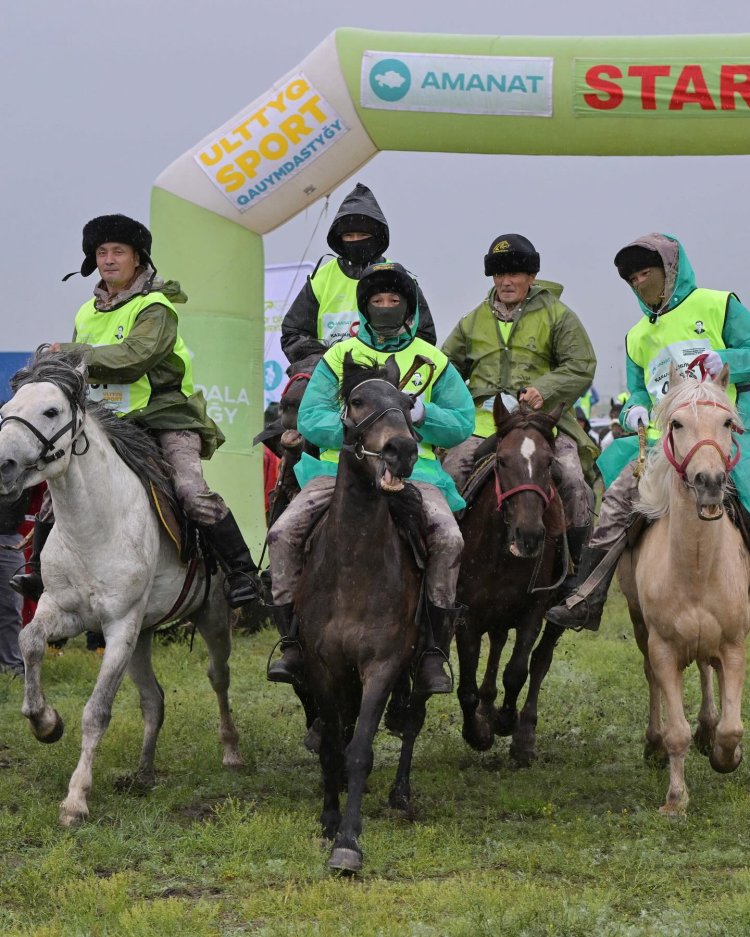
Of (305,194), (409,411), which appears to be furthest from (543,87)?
(409,411)

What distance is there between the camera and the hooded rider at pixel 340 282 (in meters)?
9.49

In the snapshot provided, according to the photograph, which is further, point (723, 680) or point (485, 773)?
point (485, 773)

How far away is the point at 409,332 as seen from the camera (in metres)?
7.94

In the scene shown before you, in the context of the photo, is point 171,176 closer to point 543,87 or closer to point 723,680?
point 543,87

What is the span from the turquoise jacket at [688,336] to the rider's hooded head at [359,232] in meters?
1.92

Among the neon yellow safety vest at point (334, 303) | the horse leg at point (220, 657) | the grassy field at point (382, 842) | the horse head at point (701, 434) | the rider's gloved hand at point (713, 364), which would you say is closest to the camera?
the grassy field at point (382, 842)

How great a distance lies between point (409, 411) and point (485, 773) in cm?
317

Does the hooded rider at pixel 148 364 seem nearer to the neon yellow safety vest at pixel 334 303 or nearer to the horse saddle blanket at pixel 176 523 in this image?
the horse saddle blanket at pixel 176 523

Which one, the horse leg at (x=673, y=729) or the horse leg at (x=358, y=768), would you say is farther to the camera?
the horse leg at (x=673, y=729)

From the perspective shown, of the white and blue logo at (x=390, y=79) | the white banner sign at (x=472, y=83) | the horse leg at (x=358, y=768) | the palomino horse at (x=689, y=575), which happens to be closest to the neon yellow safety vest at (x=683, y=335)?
the palomino horse at (x=689, y=575)

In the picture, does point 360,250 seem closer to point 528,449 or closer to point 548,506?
point 528,449

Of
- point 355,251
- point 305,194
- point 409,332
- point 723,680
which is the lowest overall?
point 723,680

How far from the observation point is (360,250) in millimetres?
9500

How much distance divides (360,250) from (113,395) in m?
2.04
